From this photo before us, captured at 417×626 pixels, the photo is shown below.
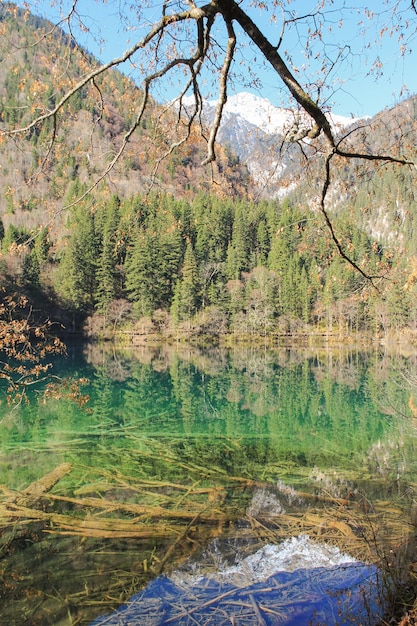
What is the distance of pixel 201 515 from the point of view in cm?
550

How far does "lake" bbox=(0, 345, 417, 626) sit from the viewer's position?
3.88 meters

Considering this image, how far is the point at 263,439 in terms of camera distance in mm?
10344

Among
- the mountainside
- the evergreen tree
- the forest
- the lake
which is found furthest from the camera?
the forest

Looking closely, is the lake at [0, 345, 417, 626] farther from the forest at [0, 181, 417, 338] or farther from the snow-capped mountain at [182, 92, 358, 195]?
the forest at [0, 181, 417, 338]

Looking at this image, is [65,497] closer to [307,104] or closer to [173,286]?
[307,104]

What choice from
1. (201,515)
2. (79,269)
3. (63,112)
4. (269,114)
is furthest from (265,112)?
(79,269)

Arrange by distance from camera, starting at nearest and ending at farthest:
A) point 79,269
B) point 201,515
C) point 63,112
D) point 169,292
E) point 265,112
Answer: point 63,112, point 265,112, point 201,515, point 79,269, point 169,292

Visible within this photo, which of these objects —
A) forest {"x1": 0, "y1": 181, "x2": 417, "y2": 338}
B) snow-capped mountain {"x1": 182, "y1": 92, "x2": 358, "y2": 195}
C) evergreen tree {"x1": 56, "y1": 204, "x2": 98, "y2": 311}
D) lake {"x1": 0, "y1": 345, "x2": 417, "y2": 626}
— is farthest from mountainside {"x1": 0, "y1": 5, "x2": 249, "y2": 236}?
evergreen tree {"x1": 56, "y1": 204, "x2": 98, "y2": 311}

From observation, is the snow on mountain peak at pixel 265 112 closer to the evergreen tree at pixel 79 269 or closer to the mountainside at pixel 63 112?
the mountainside at pixel 63 112

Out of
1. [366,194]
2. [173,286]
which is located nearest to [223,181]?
[366,194]

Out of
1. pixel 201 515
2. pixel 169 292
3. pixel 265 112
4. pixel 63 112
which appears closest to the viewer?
pixel 63 112

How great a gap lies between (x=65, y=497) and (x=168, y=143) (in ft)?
15.5

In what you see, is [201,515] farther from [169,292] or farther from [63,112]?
[169,292]

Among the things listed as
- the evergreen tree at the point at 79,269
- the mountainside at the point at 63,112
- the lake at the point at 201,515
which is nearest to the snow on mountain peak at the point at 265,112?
the mountainside at the point at 63,112
